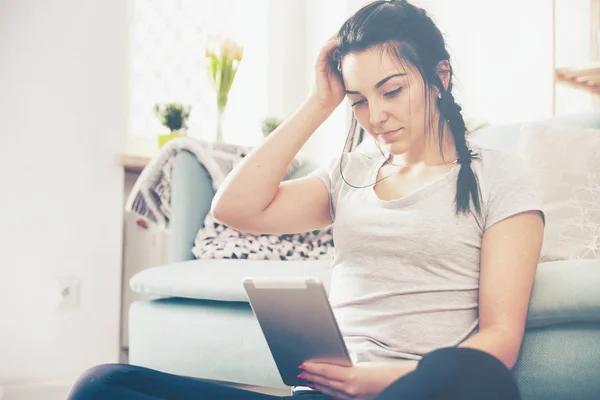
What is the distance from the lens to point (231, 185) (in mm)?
1071

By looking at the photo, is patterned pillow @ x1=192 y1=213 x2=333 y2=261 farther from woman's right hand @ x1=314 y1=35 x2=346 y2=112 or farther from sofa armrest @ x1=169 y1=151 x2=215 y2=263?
woman's right hand @ x1=314 y1=35 x2=346 y2=112

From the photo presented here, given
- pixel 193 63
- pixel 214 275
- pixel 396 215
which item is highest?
pixel 193 63

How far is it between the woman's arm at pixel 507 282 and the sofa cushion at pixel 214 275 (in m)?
0.63

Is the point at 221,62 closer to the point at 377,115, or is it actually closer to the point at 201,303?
the point at 201,303

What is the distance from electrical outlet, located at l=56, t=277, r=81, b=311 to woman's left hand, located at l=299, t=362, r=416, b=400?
148 cm

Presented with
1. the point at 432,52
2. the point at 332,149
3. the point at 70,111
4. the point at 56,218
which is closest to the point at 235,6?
the point at 332,149

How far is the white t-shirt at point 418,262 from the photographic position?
2.92ft

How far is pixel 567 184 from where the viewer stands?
1421 mm

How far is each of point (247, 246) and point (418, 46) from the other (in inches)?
40.8

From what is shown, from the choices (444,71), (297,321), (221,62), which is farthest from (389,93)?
(221,62)

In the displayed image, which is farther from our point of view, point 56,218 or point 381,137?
point 56,218

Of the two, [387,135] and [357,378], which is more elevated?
[387,135]

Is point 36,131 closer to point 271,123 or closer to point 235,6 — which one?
point 271,123

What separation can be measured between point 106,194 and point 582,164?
147cm
